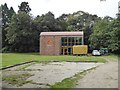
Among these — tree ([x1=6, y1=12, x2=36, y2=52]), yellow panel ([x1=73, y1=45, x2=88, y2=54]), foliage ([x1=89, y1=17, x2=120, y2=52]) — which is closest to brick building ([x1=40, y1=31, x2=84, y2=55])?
foliage ([x1=89, y1=17, x2=120, y2=52])

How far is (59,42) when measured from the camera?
193 ft

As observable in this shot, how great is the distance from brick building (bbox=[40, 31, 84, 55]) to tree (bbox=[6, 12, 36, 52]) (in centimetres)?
542

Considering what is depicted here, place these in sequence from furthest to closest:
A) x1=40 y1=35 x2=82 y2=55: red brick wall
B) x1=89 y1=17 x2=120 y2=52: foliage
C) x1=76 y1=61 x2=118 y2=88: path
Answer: x1=40 y1=35 x2=82 y2=55: red brick wall, x1=89 y1=17 x2=120 y2=52: foliage, x1=76 y1=61 x2=118 y2=88: path

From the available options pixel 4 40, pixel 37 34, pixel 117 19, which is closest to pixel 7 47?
pixel 4 40

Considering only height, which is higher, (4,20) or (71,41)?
(4,20)

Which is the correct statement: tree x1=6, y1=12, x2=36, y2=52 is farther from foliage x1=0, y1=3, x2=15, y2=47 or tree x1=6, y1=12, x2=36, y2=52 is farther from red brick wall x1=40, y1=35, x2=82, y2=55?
red brick wall x1=40, y1=35, x2=82, y2=55

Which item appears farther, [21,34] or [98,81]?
[21,34]

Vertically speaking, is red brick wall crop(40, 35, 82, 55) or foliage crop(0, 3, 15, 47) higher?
foliage crop(0, 3, 15, 47)

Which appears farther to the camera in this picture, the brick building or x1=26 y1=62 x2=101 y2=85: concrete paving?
the brick building

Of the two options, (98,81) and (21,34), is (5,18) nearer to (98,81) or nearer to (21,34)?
(21,34)

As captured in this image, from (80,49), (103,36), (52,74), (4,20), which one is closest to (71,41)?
(80,49)

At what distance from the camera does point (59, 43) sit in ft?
192

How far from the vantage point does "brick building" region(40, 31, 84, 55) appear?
58.2 meters

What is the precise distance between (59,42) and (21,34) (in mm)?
9241
